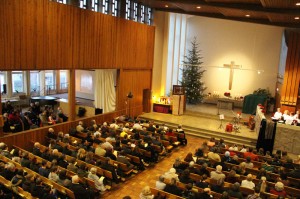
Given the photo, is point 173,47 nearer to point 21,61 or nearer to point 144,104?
point 144,104

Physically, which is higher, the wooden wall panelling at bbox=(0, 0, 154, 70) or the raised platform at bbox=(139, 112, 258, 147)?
the wooden wall panelling at bbox=(0, 0, 154, 70)

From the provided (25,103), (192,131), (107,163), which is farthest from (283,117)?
(25,103)

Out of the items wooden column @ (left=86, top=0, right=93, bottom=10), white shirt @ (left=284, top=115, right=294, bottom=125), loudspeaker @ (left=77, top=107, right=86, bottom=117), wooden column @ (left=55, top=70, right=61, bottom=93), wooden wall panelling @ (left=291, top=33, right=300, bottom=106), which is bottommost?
loudspeaker @ (left=77, top=107, right=86, bottom=117)

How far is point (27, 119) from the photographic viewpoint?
11.3 meters

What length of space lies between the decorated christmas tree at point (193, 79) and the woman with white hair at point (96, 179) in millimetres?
12571

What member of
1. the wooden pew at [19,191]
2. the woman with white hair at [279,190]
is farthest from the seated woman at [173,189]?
the wooden pew at [19,191]

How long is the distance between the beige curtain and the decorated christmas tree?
19.8 feet

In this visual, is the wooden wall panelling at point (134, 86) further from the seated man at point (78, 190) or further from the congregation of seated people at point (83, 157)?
the seated man at point (78, 190)

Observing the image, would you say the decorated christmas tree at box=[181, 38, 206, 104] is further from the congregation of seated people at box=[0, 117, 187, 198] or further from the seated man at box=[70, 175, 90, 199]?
the seated man at box=[70, 175, 90, 199]

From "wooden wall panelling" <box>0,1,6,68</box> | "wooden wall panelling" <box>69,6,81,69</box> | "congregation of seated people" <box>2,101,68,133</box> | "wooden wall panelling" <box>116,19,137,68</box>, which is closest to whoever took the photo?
"wooden wall panelling" <box>0,1,6,68</box>

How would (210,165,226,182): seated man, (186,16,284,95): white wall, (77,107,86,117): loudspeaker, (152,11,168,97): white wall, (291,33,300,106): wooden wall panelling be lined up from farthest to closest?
(186,16,284,95): white wall → (152,11,168,97): white wall → (291,33,300,106): wooden wall panelling → (77,107,86,117): loudspeaker → (210,165,226,182): seated man

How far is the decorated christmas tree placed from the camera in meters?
19.3

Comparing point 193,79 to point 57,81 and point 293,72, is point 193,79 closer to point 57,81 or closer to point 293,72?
point 293,72

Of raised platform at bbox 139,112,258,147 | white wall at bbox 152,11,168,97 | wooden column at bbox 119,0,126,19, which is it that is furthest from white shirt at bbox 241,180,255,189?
white wall at bbox 152,11,168,97
